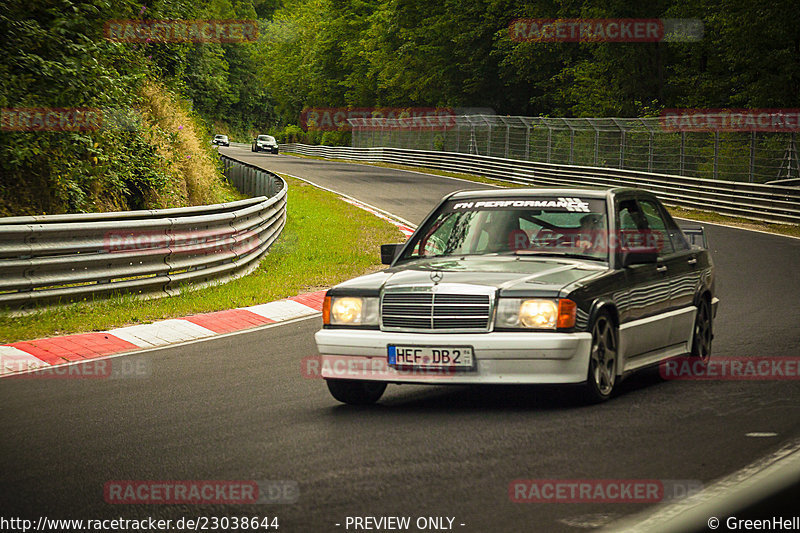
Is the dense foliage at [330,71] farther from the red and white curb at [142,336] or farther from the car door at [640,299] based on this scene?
the car door at [640,299]

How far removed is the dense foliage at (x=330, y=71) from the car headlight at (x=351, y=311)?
7.97 metres

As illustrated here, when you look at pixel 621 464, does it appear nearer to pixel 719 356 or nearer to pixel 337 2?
pixel 719 356

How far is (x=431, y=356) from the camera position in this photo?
6.65m

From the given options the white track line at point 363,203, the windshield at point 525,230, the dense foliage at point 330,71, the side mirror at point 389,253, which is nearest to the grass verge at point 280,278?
the white track line at point 363,203

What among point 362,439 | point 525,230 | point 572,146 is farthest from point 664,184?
point 362,439

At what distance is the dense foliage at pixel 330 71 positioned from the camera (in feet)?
47.7

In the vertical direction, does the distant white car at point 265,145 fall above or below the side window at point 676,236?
below

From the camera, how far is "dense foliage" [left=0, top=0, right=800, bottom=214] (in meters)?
14.5

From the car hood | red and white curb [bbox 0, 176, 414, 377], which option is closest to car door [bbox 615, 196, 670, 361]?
the car hood

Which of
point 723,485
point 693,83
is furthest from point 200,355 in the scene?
point 693,83

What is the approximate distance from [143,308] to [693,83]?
1589 inches

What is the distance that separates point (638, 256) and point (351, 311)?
2147 mm

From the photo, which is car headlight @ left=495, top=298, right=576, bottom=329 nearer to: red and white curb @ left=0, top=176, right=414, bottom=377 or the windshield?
the windshield

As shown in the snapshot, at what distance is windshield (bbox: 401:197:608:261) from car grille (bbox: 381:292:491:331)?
3.79 feet
